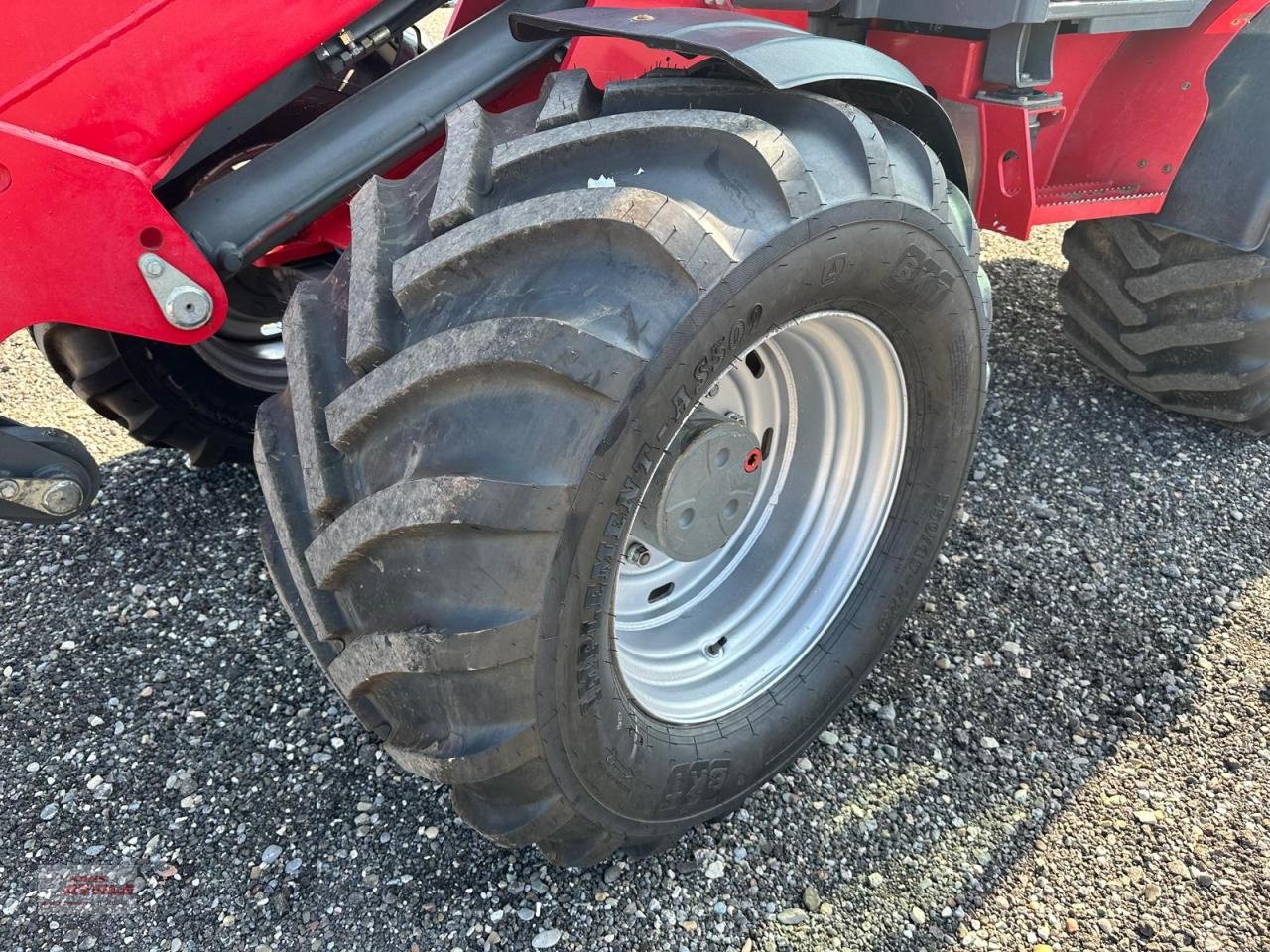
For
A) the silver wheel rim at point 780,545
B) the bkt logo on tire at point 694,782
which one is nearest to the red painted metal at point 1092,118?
the silver wheel rim at point 780,545

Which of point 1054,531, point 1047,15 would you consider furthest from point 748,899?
point 1047,15

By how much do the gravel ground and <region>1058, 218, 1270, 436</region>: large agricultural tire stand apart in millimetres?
310

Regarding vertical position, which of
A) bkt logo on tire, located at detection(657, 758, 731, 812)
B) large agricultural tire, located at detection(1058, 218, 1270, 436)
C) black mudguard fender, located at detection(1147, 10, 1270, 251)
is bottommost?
large agricultural tire, located at detection(1058, 218, 1270, 436)

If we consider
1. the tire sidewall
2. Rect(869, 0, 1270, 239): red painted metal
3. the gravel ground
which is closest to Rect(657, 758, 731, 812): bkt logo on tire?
the tire sidewall

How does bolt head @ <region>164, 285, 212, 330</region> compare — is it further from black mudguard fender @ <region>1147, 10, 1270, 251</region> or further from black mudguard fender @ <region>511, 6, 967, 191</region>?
black mudguard fender @ <region>1147, 10, 1270, 251</region>

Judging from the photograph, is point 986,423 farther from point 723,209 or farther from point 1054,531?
point 723,209

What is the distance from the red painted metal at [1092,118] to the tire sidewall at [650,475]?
575mm

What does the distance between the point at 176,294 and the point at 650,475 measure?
848 mm

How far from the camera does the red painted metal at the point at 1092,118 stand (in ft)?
6.93

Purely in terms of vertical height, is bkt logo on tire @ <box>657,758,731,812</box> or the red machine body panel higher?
the red machine body panel

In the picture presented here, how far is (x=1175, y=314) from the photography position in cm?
283

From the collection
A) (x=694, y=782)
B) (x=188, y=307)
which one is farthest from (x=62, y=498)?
(x=694, y=782)

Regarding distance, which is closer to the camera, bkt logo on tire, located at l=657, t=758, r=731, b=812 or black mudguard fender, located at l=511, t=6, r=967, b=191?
black mudguard fender, located at l=511, t=6, r=967, b=191

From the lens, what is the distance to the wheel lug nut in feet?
6.07
